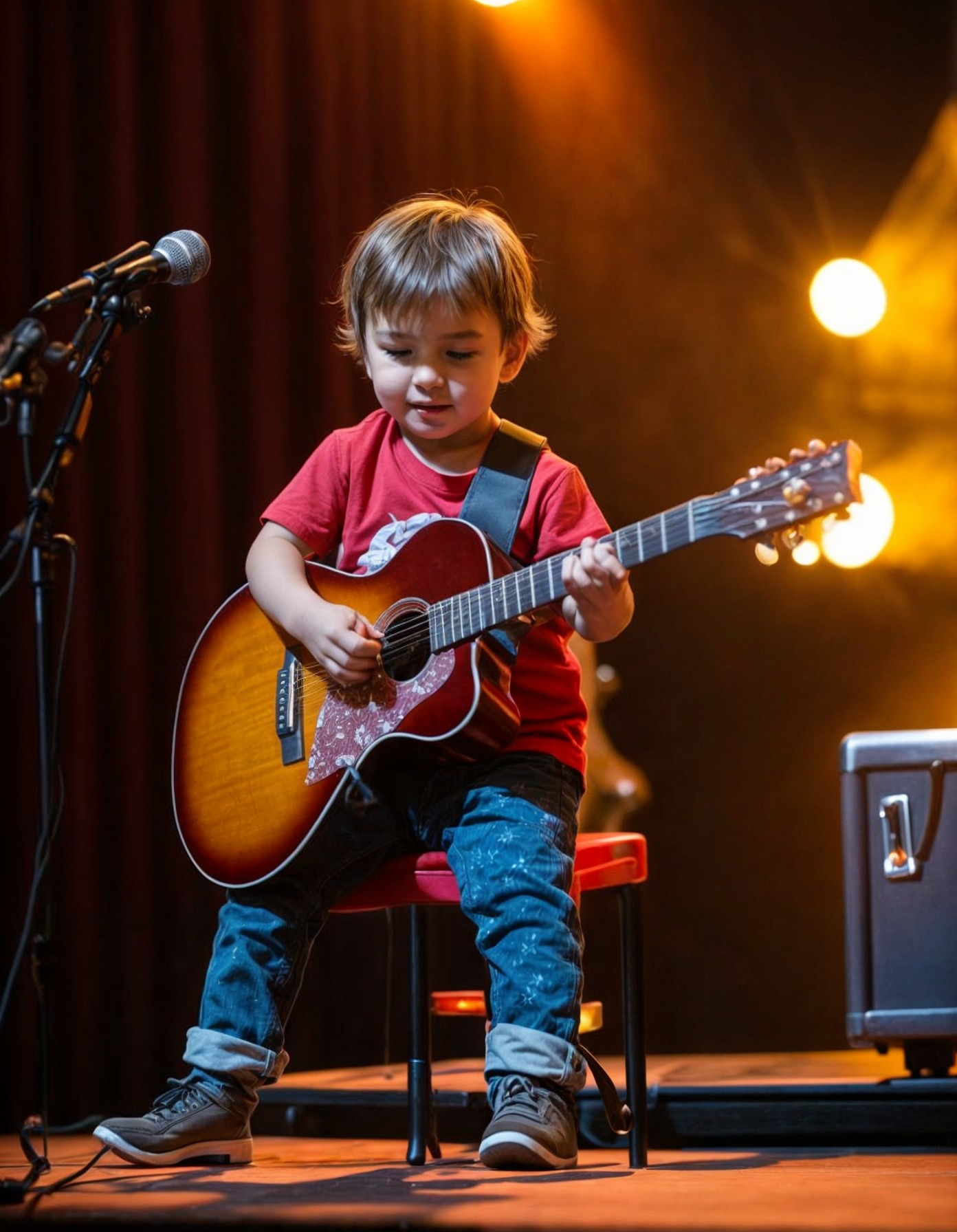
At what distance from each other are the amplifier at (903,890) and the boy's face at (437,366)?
37.2 inches

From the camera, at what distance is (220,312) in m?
3.46

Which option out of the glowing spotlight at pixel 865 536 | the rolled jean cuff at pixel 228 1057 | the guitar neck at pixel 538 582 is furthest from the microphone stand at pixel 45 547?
the glowing spotlight at pixel 865 536

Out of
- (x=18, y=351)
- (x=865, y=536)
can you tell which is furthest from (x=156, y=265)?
(x=865, y=536)

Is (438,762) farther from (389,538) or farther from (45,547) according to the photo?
(45,547)

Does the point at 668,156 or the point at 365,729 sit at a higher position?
the point at 668,156

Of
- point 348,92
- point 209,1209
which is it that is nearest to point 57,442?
point 209,1209

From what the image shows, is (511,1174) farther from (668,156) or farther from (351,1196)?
(668,156)

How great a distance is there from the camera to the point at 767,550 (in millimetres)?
1681

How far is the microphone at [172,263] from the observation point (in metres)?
1.79

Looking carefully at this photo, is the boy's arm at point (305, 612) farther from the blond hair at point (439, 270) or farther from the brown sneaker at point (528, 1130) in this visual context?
the brown sneaker at point (528, 1130)

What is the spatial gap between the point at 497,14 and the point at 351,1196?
138 inches

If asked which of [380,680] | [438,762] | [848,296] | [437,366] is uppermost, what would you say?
[848,296]

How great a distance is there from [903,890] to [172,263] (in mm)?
1512

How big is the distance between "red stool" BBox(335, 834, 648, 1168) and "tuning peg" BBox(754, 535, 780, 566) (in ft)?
1.84
